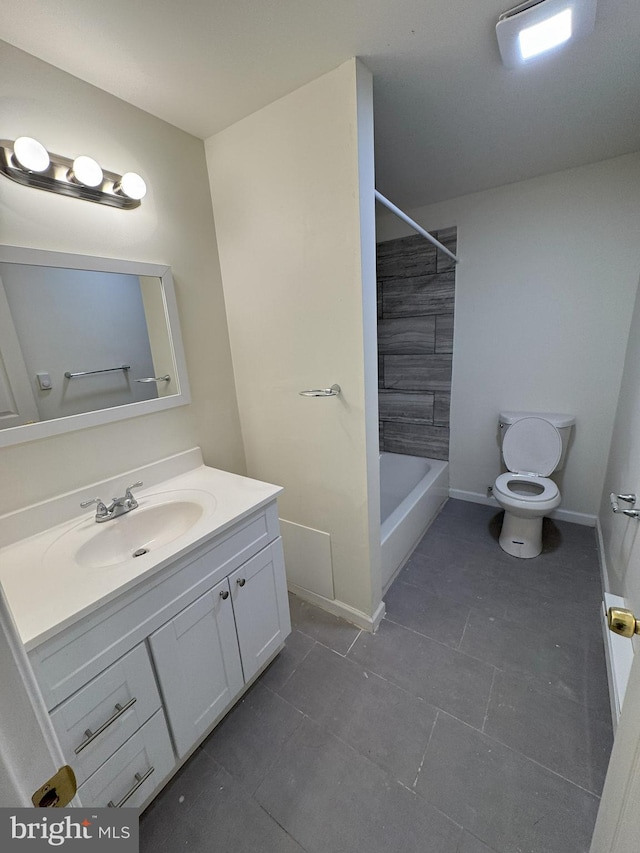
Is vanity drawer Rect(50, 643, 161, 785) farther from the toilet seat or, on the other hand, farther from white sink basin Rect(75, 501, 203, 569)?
the toilet seat

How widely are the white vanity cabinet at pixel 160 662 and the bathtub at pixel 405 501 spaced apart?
2.61ft

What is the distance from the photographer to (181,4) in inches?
36.4

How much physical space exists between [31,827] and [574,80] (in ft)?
7.78

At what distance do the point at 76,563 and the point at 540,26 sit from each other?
86.0 inches

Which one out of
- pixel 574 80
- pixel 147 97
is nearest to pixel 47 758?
pixel 147 97

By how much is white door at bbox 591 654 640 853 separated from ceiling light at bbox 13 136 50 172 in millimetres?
1969

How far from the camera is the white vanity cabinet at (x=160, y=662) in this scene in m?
0.87

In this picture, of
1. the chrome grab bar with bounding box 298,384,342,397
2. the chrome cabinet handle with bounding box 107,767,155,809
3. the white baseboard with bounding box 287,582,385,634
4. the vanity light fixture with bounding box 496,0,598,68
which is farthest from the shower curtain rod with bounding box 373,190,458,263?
the chrome cabinet handle with bounding box 107,767,155,809

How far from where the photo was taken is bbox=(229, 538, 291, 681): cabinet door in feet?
4.27

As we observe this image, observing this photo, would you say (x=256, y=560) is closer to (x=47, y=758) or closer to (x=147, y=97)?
(x=47, y=758)

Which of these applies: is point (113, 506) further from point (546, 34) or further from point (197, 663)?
point (546, 34)

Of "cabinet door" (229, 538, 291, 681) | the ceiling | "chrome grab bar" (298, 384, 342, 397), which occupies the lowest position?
"cabinet door" (229, 538, 291, 681)

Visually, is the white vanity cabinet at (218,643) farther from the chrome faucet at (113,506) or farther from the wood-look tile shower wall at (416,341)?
the wood-look tile shower wall at (416,341)

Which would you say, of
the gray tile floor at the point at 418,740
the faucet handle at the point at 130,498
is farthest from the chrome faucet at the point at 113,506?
the gray tile floor at the point at 418,740
